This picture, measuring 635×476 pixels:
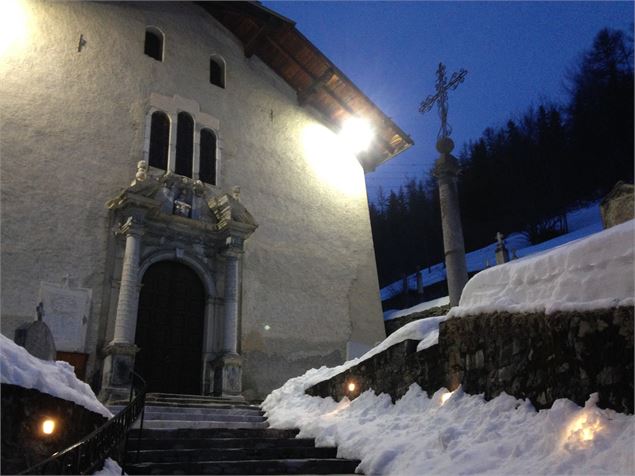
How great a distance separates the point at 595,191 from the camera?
112 ft

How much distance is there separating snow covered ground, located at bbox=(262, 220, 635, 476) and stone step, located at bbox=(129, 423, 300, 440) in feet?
1.60

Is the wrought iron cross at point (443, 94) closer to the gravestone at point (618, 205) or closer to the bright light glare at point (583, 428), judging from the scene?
the gravestone at point (618, 205)

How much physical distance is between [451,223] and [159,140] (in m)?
6.85

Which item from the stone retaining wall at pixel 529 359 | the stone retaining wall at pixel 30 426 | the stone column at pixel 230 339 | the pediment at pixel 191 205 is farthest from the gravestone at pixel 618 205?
the stone retaining wall at pixel 30 426

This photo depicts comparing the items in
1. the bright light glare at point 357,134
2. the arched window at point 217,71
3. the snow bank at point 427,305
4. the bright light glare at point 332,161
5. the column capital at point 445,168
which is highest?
the arched window at point 217,71

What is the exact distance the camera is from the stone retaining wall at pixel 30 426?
14.1 feet

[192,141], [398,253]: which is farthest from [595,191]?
[192,141]

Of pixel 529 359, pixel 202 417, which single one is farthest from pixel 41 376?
pixel 529 359

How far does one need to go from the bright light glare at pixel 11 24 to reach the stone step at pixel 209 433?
8.38 metres

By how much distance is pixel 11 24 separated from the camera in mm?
11023

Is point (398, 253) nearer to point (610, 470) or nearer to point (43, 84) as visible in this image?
point (43, 84)

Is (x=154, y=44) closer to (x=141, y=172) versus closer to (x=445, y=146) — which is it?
(x=141, y=172)

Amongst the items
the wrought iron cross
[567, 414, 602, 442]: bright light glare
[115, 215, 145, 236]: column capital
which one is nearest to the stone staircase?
[567, 414, 602, 442]: bright light glare

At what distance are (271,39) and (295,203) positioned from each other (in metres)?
4.79
